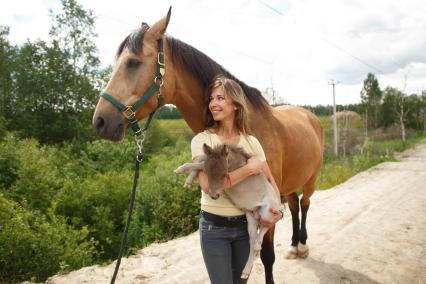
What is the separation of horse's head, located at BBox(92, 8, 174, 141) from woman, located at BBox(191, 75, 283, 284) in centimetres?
42

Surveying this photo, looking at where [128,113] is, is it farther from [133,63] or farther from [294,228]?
[294,228]

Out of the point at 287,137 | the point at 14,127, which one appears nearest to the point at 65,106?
the point at 14,127

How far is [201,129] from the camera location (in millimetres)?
2482

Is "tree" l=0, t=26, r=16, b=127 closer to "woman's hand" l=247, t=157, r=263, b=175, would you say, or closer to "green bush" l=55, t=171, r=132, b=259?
"green bush" l=55, t=171, r=132, b=259

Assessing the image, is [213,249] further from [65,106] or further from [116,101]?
[65,106]

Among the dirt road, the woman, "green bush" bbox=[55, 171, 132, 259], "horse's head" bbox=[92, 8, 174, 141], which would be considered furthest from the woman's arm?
"green bush" bbox=[55, 171, 132, 259]

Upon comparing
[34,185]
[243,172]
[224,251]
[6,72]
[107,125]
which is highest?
[6,72]

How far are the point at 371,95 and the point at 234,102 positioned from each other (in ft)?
145

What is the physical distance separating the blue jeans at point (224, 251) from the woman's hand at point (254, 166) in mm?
368

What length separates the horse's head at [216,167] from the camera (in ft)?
6.07

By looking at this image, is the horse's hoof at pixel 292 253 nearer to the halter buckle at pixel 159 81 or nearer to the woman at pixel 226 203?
the woman at pixel 226 203

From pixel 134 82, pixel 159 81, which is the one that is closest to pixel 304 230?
pixel 159 81

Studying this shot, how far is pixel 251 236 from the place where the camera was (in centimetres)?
200

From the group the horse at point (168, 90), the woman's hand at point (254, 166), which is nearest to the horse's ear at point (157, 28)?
the horse at point (168, 90)
